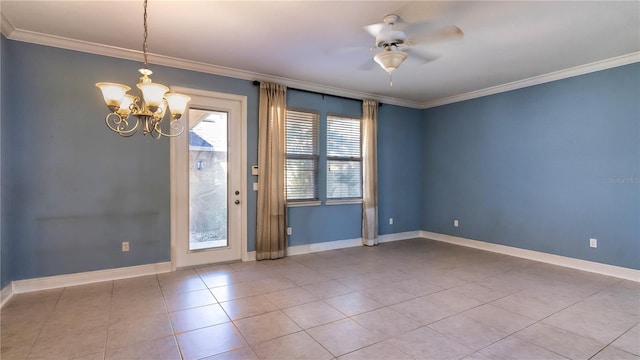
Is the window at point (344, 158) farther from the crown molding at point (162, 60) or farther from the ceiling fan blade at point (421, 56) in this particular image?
the ceiling fan blade at point (421, 56)

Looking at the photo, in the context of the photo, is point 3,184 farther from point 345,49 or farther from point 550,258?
point 550,258

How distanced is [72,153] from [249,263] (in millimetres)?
2527

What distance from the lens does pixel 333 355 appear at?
2.22m

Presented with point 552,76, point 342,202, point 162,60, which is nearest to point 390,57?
point 162,60

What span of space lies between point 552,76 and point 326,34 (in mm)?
3539

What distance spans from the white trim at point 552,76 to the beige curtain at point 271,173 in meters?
3.35

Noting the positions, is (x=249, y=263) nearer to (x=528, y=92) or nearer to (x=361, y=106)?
(x=361, y=106)

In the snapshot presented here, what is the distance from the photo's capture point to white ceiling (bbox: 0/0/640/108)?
276 cm

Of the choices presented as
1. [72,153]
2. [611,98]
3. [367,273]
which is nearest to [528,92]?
[611,98]

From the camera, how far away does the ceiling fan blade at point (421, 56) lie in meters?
3.71

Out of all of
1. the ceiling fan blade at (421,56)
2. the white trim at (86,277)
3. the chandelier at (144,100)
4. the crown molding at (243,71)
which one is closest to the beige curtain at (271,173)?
the crown molding at (243,71)

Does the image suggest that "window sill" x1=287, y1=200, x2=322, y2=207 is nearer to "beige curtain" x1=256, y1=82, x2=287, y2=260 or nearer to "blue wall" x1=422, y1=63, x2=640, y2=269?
"beige curtain" x1=256, y1=82, x2=287, y2=260

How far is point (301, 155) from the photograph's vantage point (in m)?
5.09

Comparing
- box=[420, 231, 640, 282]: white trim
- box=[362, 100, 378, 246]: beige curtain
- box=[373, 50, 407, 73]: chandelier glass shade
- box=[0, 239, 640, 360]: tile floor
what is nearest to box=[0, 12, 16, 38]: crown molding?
box=[0, 239, 640, 360]: tile floor
